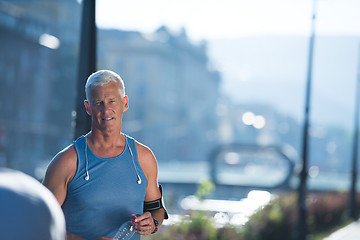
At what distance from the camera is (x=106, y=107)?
2.61m

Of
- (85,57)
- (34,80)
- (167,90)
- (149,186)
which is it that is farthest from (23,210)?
(167,90)

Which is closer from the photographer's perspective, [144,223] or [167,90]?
[144,223]

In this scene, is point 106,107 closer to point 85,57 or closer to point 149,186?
point 149,186

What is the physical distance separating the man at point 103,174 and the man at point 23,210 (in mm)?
1171

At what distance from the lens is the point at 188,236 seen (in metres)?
12.6

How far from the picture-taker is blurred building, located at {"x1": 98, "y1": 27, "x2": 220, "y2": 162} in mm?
143000

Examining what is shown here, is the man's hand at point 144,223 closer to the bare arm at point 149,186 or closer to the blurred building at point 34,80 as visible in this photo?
the bare arm at point 149,186

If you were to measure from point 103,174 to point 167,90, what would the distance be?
513ft

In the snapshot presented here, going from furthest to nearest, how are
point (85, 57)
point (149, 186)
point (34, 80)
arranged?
point (34, 80)
point (85, 57)
point (149, 186)

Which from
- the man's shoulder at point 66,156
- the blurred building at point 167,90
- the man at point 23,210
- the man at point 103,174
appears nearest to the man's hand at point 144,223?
the man at point 103,174

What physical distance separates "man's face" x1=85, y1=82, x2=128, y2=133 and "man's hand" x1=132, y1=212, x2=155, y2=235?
0.32m

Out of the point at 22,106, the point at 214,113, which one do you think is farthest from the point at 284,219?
the point at 214,113

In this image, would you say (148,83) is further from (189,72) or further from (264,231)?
(264,231)

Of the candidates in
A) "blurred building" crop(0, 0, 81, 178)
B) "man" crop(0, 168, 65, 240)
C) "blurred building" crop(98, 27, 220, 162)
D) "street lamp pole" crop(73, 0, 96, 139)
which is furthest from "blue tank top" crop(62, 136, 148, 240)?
"blurred building" crop(98, 27, 220, 162)
